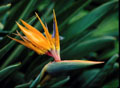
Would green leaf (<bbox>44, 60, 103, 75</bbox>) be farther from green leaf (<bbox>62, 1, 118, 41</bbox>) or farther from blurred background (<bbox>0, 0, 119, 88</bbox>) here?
green leaf (<bbox>62, 1, 118, 41</bbox>)

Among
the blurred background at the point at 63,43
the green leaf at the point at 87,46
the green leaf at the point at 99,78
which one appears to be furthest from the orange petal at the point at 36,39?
the green leaf at the point at 87,46

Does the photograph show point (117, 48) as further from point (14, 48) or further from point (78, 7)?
point (14, 48)

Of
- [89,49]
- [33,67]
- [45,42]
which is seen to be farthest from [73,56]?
[45,42]

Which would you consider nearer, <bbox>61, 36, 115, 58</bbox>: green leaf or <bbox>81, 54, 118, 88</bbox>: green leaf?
<bbox>81, 54, 118, 88</bbox>: green leaf

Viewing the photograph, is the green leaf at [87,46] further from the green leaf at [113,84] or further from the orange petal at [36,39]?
the orange petal at [36,39]

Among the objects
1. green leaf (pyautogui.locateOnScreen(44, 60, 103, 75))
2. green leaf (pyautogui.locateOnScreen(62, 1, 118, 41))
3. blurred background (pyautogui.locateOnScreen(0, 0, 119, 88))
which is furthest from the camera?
green leaf (pyautogui.locateOnScreen(62, 1, 118, 41))

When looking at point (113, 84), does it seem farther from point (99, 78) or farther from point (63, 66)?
point (63, 66)

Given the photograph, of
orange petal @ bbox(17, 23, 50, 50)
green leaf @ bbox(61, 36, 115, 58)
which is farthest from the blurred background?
orange petal @ bbox(17, 23, 50, 50)

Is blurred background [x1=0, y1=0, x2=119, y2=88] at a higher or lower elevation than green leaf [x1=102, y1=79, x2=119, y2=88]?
higher

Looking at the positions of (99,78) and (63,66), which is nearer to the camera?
(63,66)

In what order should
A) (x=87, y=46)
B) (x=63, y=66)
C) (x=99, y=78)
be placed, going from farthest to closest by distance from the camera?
(x=87, y=46) < (x=99, y=78) < (x=63, y=66)

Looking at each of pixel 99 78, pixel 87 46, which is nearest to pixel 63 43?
pixel 87 46
